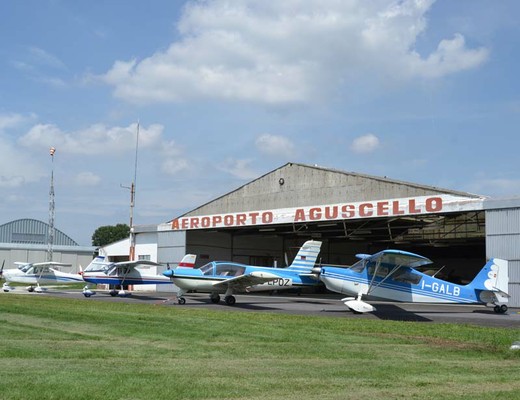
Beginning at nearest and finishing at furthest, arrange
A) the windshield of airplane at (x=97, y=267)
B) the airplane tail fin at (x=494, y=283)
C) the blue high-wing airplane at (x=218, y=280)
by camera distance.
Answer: the airplane tail fin at (x=494, y=283) → the blue high-wing airplane at (x=218, y=280) → the windshield of airplane at (x=97, y=267)

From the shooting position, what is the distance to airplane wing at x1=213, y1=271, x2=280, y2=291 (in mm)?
23120

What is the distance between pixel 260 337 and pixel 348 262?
39.9 meters

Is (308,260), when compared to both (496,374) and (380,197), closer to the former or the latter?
(380,197)

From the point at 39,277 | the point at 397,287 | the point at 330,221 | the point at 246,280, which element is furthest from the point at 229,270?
the point at 39,277

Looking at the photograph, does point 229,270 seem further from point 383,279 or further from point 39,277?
point 39,277

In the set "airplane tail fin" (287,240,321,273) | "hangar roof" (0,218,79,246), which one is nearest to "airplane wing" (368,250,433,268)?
"airplane tail fin" (287,240,321,273)

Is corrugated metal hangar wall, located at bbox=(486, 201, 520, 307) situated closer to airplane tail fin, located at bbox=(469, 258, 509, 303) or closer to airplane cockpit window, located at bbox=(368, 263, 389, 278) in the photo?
airplane tail fin, located at bbox=(469, 258, 509, 303)

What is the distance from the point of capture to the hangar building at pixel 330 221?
27.5 metres

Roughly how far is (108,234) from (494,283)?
127 m

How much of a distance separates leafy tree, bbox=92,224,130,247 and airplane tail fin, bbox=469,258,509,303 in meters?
124

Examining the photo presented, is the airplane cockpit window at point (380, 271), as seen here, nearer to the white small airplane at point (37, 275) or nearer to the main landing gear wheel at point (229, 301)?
the main landing gear wheel at point (229, 301)

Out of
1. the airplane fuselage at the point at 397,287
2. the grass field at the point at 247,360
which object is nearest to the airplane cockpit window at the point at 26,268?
the airplane fuselage at the point at 397,287

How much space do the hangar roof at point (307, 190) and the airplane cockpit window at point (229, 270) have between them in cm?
991

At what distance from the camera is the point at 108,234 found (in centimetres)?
14000
